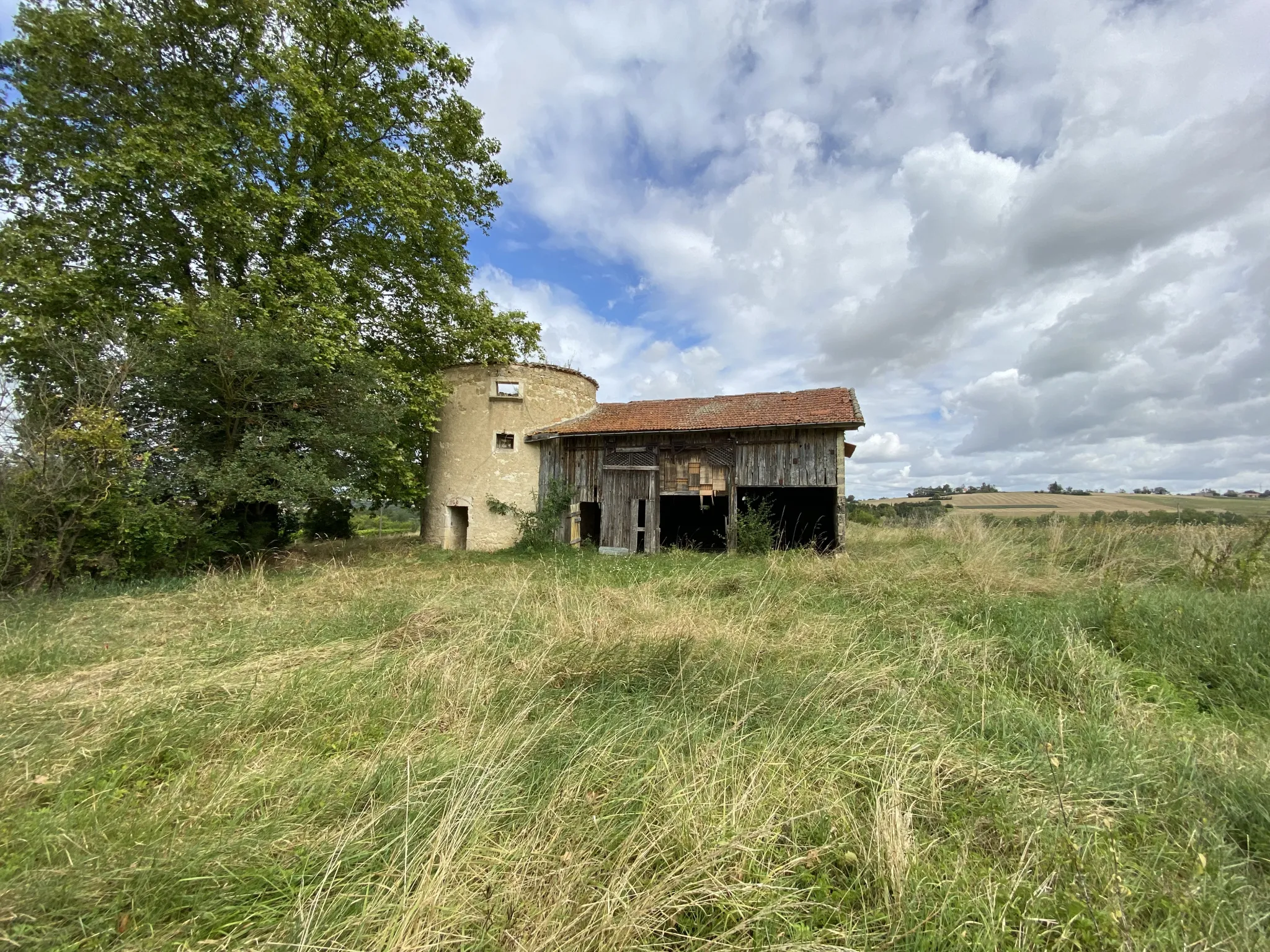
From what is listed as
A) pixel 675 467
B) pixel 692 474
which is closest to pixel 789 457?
pixel 692 474

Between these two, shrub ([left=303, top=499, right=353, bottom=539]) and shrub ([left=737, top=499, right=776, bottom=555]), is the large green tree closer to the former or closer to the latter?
shrub ([left=303, top=499, right=353, bottom=539])

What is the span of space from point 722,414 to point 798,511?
196 inches

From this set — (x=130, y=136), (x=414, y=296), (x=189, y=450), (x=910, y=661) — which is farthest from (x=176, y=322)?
(x=910, y=661)

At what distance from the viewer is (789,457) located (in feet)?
46.6

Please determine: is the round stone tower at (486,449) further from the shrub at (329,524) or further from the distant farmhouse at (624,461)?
the shrub at (329,524)

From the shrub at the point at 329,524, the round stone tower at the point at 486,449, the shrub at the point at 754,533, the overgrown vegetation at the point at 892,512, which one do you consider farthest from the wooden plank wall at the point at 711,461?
the shrub at the point at 329,524

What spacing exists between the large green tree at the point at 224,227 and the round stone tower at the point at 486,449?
10.0 feet

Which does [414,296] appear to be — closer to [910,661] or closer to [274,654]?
[274,654]

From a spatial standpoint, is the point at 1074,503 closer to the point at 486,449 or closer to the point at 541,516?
the point at 541,516

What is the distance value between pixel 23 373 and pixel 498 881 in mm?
13814

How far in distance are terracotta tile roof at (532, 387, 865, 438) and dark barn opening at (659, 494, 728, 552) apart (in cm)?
301

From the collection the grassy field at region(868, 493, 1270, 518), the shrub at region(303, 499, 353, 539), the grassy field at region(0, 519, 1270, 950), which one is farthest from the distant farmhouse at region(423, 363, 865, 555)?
the grassy field at region(868, 493, 1270, 518)

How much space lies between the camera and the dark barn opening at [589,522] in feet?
54.6

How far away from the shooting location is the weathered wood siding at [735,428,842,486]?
13.7 meters
